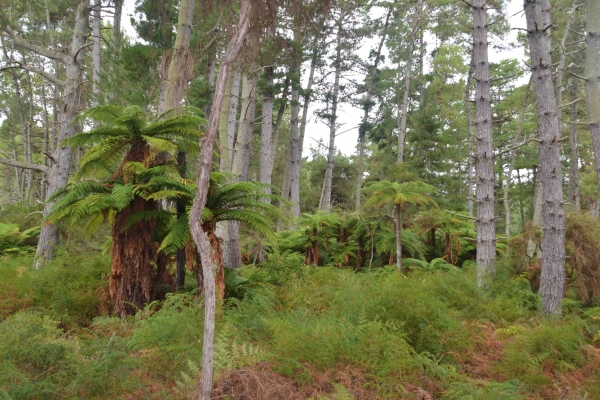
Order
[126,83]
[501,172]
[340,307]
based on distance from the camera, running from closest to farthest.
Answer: [340,307] < [126,83] < [501,172]

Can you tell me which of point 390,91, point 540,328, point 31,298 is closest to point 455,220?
point 540,328

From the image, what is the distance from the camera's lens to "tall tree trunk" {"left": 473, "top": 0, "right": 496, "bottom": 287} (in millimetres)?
6574

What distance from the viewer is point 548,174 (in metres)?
5.88

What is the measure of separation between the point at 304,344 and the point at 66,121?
7211mm

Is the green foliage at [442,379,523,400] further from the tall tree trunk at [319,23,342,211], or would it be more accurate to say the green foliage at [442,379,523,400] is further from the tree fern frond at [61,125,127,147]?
the tall tree trunk at [319,23,342,211]

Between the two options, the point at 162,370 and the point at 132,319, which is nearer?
the point at 162,370

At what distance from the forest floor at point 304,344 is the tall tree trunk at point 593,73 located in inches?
101

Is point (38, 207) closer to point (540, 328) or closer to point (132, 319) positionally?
point (132, 319)

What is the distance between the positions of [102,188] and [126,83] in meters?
8.12

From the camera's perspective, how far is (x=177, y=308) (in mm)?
4629

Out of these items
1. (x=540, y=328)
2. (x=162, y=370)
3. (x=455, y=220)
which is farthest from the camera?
(x=455, y=220)

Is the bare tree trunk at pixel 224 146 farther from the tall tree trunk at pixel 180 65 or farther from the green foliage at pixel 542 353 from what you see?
the green foliage at pixel 542 353

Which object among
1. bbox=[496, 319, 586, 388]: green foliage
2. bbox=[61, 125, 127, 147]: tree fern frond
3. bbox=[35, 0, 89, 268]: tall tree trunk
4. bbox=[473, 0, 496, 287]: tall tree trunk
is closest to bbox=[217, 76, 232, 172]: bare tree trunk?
bbox=[61, 125, 127, 147]: tree fern frond

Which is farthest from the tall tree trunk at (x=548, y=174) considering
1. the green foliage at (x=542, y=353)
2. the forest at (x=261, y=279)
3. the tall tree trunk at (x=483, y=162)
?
the green foliage at (x=542, y=353)
